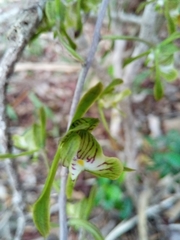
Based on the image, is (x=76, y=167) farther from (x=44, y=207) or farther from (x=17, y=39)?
(x=17, y=39)

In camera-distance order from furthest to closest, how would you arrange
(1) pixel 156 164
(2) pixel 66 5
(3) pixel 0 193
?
(3) pixel 0 193, (1) pixel 156 164, (2) pixel 66 5

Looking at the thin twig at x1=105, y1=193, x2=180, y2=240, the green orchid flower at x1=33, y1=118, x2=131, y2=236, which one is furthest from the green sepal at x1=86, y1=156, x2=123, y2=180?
the thin twig at x1=105, y1=193, x2=180, y2=240

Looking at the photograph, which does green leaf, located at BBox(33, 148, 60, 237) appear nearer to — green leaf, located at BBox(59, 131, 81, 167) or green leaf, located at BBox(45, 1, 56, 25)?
green leaf, located at BBox(59, 131, 81, 167)

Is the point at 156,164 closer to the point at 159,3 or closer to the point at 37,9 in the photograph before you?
the point at 159,3

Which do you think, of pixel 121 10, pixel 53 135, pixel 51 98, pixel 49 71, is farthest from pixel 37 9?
pixel 49 71

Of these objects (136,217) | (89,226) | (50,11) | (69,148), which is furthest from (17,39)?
(136,217)

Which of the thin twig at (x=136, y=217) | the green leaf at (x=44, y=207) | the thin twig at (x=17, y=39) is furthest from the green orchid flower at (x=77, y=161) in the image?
the thin twig at (x=136, y=217)

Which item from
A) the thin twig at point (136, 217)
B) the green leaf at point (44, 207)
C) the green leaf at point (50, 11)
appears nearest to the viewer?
the green leaf at point (44, 207)

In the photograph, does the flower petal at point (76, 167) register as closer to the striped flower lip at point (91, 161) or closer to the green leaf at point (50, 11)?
the striped flower lip at point (91, 161)
